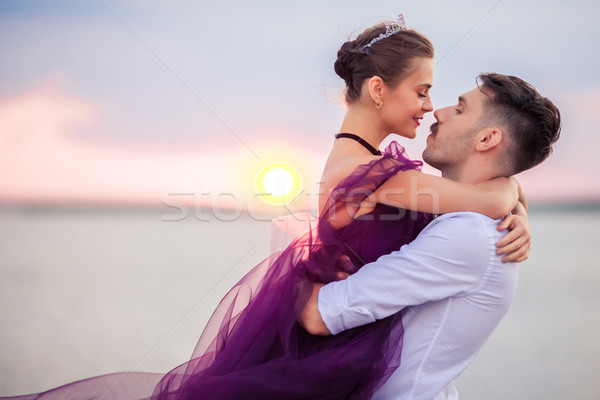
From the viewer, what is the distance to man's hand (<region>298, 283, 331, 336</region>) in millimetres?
1642

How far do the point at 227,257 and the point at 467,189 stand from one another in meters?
7.17

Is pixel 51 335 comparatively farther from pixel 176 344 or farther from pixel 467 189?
pixel 467 189

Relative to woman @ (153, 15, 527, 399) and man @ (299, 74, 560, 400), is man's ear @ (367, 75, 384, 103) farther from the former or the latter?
man @ (299, 74, 560, 400)

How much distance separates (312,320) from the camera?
1.64m

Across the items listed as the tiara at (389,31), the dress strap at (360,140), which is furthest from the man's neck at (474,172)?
the tiara at (389,31)

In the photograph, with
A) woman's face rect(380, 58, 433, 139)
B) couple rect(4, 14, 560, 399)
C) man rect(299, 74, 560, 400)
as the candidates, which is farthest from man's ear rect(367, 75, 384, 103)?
man rect(299, 74, 560, 400)

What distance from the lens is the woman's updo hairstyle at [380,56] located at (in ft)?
8.42

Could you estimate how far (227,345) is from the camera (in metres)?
1.74

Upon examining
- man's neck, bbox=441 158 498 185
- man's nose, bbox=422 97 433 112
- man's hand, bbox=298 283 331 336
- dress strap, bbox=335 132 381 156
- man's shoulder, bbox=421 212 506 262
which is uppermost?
man's nose, bbox=422 97 433 112

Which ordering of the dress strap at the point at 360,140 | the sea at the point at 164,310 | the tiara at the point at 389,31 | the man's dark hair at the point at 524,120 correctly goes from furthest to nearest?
the sea at the point at 164,310, the tiara at the point at 389,31, the dress strap at the point at 360,140, the man's dark hair at the point at 524,120

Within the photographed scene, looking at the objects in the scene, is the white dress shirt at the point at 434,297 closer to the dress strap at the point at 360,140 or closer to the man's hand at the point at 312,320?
the man's hand at the point at 312,320

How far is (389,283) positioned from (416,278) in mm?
78

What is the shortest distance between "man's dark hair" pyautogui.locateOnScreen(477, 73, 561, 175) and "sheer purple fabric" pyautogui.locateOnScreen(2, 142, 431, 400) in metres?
0.35

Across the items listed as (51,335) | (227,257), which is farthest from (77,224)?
(51,335)
